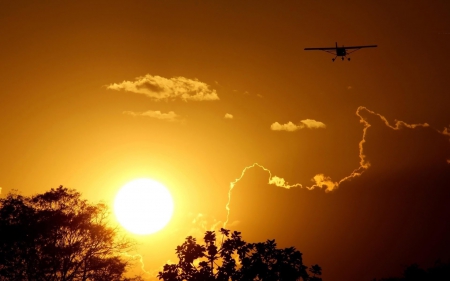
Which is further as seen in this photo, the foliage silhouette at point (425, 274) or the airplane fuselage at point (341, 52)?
the airplane fuselage at point (341, 52)

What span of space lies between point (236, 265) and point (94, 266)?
15.5 metres

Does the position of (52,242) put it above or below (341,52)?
below

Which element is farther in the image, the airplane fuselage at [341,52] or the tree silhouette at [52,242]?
the airplane fuselage at [341,52]

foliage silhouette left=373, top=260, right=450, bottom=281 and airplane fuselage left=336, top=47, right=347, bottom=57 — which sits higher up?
airplane fuselage left=336, top=47, right=347, bottom=57

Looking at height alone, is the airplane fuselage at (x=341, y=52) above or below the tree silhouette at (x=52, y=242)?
above

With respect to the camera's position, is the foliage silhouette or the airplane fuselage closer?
the foliage silhouette

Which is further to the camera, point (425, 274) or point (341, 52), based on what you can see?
point (341, 52)

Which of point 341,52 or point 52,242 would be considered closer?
point 52,242

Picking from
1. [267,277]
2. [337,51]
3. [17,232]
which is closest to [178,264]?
[267,277]

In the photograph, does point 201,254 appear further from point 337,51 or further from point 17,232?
point 337,51

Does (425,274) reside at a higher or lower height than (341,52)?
lower

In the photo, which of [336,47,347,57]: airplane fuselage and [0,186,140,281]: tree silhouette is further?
[336,47,347,57]: airplane fuselage

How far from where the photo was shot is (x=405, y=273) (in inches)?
1722

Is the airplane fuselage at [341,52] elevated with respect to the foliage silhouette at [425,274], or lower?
elevated
